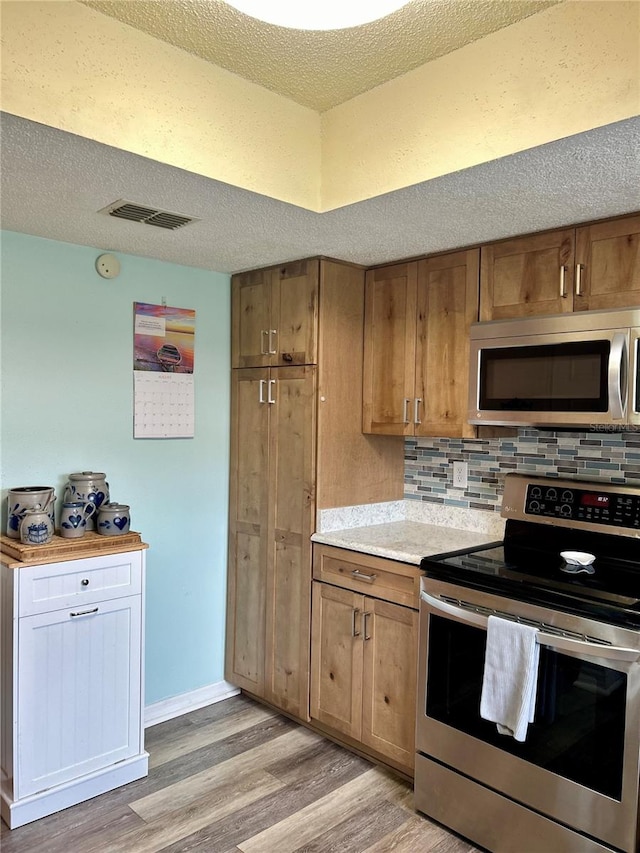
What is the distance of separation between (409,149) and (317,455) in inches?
52.2

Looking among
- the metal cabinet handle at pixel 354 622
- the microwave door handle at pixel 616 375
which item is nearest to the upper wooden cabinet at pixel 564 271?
the microwave door handle at pixel 616 375

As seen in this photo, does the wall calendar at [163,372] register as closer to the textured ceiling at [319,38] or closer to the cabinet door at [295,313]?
the cabinet door at [295,313]

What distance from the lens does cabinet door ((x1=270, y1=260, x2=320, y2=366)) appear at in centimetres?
279

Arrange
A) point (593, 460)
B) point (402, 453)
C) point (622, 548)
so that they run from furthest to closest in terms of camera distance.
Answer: point (402, 453) → point (593, 460) → point (622, 548)

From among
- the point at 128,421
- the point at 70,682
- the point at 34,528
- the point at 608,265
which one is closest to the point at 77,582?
the point at 34,528

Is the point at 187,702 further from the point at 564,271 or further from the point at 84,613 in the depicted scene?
the point at 564,271

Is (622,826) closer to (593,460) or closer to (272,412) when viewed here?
(593,460)

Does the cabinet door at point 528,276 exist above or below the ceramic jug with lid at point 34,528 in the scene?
above

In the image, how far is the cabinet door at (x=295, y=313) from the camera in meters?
2.79

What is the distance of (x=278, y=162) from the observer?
1998 millimetres

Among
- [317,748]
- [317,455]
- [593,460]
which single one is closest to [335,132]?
[317,455]

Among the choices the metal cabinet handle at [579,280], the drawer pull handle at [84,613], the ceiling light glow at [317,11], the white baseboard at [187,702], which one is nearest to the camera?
the ceiling light glow at [317,11]

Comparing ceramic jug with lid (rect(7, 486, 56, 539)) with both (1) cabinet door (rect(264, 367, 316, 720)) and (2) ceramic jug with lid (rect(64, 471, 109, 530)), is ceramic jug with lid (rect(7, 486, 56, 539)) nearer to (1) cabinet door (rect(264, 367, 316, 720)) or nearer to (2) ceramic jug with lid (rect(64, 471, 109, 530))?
(2) ceramic jug with lid (rect(64, 471, 109, 530))

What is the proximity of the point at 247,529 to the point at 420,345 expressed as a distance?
1203 millimetres
